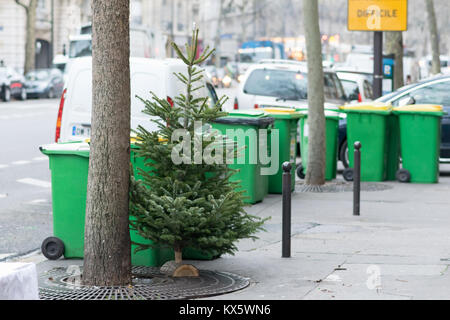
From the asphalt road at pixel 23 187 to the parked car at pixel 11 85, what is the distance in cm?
1375

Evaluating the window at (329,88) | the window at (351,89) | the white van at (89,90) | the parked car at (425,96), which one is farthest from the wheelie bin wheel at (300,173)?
the window at (351,89)

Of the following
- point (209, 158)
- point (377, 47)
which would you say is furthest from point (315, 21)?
point (209, 158)

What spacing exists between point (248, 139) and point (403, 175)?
13.1 feet

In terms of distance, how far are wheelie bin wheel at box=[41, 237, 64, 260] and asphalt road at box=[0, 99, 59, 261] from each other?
918 millimetres

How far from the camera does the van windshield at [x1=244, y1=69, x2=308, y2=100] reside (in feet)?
60.5

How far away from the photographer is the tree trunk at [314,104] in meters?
14.2

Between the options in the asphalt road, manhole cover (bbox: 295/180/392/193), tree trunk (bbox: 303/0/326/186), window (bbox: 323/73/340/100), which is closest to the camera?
the asphalt road

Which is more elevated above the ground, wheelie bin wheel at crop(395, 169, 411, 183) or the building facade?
the building facade

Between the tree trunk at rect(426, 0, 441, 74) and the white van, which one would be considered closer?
the white van

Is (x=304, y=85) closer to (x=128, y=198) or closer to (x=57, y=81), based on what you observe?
(x=128, y=198)

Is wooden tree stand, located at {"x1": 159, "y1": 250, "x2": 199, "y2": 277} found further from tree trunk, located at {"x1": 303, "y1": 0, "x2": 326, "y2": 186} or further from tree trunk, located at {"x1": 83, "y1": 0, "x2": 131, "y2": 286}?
tree trunk, located at {"x1": 303, "y1": 0, "x2": 326, "y2": 186}

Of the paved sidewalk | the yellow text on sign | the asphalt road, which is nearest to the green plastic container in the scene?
the paved sidewalk

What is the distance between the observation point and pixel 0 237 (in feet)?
32.6

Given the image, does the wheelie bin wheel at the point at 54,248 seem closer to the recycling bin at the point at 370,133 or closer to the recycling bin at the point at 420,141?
the recycling bin at the point at 370,133
